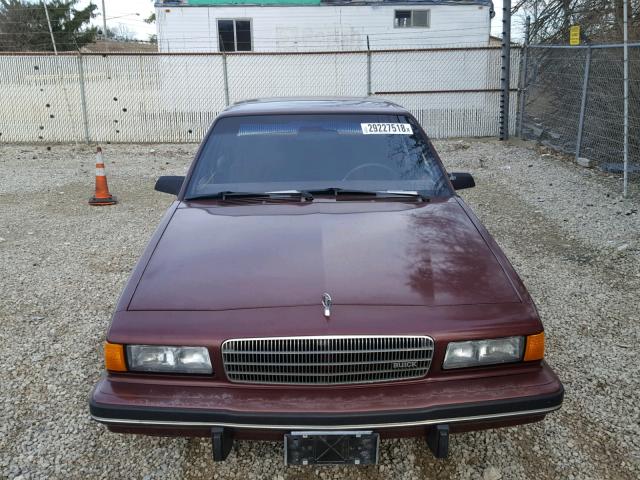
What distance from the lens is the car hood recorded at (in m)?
2.53

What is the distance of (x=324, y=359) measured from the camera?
235 cm

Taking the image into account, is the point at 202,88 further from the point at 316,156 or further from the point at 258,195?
the point at 258,195

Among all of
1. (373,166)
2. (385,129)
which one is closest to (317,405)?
(373,166)

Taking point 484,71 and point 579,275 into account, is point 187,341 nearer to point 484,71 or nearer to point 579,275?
point 579,275

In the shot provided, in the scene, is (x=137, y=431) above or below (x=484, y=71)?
below

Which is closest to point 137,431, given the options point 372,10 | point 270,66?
point 270,66

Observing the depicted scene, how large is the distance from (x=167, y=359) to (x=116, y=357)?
209mm

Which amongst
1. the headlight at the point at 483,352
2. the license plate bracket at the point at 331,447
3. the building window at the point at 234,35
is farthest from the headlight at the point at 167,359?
the building window at the point at 234,35

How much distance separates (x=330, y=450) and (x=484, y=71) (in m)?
13.4

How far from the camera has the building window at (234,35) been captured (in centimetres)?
1709

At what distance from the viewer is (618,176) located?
9.25 meters

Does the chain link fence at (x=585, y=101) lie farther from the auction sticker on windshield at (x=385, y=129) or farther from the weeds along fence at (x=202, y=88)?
the auction sticker on windshield at (x=385, y=129)

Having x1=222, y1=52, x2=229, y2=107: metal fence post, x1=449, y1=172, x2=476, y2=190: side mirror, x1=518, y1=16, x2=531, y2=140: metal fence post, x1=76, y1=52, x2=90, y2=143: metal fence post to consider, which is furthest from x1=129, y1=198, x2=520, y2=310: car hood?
x1=76, y1=52, x2=90, y2=143: metal fence post

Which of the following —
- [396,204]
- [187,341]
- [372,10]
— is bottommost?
[187,341]
